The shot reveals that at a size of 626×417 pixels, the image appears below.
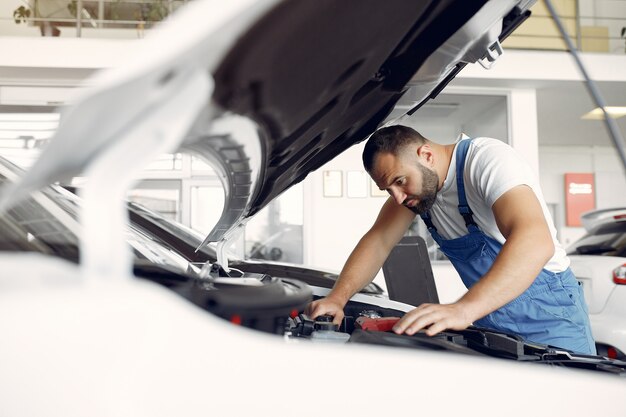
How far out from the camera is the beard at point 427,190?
1982 millimetres

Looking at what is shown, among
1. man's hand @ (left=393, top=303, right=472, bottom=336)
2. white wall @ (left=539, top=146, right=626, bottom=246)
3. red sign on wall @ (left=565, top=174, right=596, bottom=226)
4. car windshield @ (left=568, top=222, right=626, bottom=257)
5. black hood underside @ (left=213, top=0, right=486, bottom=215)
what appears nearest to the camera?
black hood underside @ (left=213, top=0, right=486, bottom=215)

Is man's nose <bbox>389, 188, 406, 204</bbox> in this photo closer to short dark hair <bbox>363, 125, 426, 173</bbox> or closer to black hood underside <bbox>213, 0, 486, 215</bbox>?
short dark hair <bbox>363, 125, 426, 173</bbox>

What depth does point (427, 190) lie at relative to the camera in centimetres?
200

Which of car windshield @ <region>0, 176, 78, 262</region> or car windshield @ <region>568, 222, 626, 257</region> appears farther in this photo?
car windshield @ <region>568, 222, 626, 257</region>

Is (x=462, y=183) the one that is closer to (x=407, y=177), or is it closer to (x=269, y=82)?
(x=407, y=177)

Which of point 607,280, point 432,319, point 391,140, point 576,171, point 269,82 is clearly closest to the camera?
point 269,82

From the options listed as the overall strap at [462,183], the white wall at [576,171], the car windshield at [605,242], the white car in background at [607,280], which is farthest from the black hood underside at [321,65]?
the white wall at [576,171]

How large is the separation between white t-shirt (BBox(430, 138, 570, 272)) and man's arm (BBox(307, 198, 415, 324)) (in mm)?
184

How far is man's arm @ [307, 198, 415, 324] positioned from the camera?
1953 mm

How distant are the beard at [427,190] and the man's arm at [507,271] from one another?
317mm

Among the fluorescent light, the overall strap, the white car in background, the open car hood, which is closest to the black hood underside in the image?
the open car hood

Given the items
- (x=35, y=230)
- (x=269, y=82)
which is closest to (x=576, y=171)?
(x=269, y=82)

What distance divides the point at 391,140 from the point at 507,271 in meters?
0.67

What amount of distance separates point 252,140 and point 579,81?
316 inches
